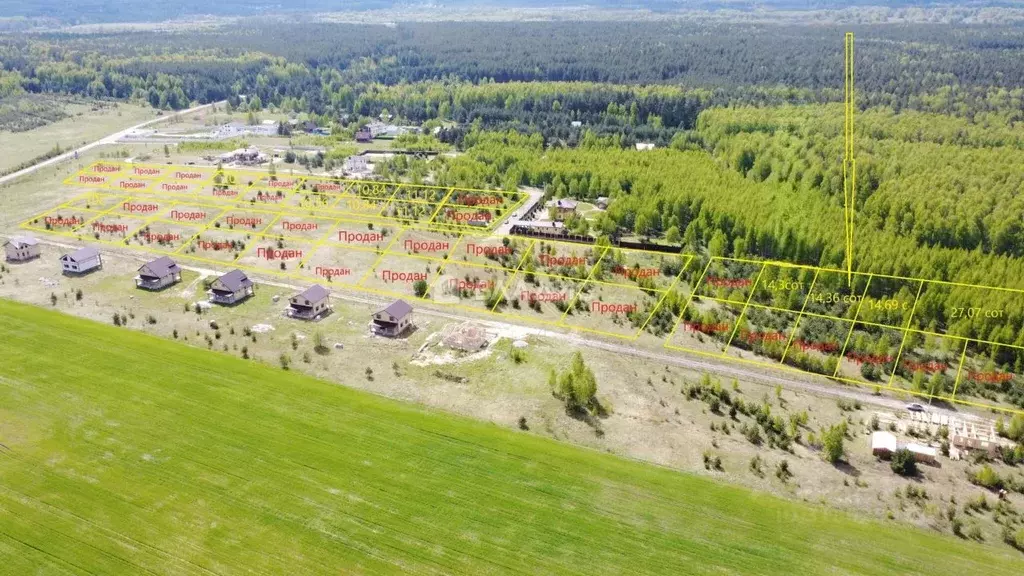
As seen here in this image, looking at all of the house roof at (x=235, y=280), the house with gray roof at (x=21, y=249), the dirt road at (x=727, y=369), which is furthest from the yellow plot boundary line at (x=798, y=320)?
the house with gray roof at (x=21, y=249)

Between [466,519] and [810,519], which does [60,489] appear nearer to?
[466,519]

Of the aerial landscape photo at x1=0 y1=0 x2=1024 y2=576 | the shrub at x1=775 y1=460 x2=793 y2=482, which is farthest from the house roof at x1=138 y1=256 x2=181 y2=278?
the shrub at x1=775 y1=460 x2=793 y2=482

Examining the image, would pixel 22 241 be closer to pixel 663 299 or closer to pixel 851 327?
pixel 663 299

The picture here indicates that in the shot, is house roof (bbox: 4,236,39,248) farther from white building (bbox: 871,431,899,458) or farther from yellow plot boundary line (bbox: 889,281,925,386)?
yellow plot boundary line (bbox: 889,281,925,386)

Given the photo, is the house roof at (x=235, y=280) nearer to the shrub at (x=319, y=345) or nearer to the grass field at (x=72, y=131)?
the shrub at (x=319, y=345)

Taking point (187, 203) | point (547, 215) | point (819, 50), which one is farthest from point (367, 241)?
point (819, 50)

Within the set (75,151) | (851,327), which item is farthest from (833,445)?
(75,151)
